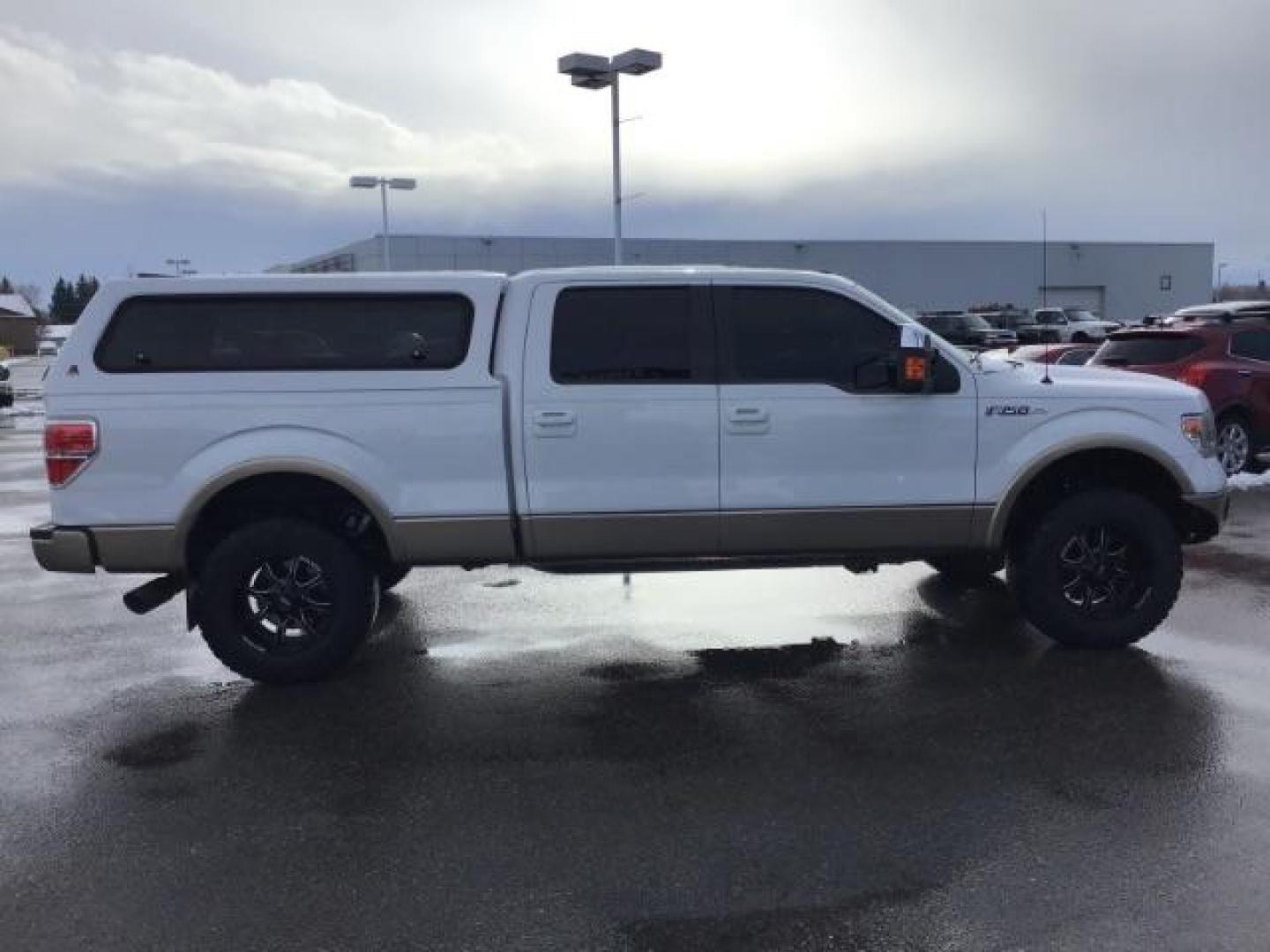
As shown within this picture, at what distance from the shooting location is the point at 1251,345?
40.7 feet

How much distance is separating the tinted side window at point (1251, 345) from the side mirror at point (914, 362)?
828 cm

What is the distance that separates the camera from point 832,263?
64.6 m

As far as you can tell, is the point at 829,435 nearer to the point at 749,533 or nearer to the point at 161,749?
the point at 749,533

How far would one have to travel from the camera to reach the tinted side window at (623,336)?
19.0 feet

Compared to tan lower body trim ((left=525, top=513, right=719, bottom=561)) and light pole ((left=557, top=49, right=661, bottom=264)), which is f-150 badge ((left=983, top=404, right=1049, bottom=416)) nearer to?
tan lower body trim ((left=525, top=513, right=719, bottom=561))

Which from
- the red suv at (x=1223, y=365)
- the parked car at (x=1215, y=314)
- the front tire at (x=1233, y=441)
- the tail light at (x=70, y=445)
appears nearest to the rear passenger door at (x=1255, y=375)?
the red suv at (x=1223, y=365)

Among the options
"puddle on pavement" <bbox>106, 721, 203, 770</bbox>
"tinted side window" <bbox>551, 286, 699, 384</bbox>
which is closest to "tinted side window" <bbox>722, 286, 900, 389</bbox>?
"tinted side window" <bbox>551, 286, 699, 384</bbox>

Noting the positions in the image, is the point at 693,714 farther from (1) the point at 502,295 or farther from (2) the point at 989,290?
(2) the point at 989,290

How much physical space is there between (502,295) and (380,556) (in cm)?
158

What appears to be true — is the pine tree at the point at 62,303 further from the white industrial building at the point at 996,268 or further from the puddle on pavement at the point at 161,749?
the puddle on pavement at the point at 161,749

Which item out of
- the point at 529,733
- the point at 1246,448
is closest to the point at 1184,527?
the point at 529,733

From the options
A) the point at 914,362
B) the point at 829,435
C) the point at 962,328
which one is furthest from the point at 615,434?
the point at 962,328

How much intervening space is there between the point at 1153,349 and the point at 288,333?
397 inches

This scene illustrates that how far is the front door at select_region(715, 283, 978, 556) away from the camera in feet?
19.0
